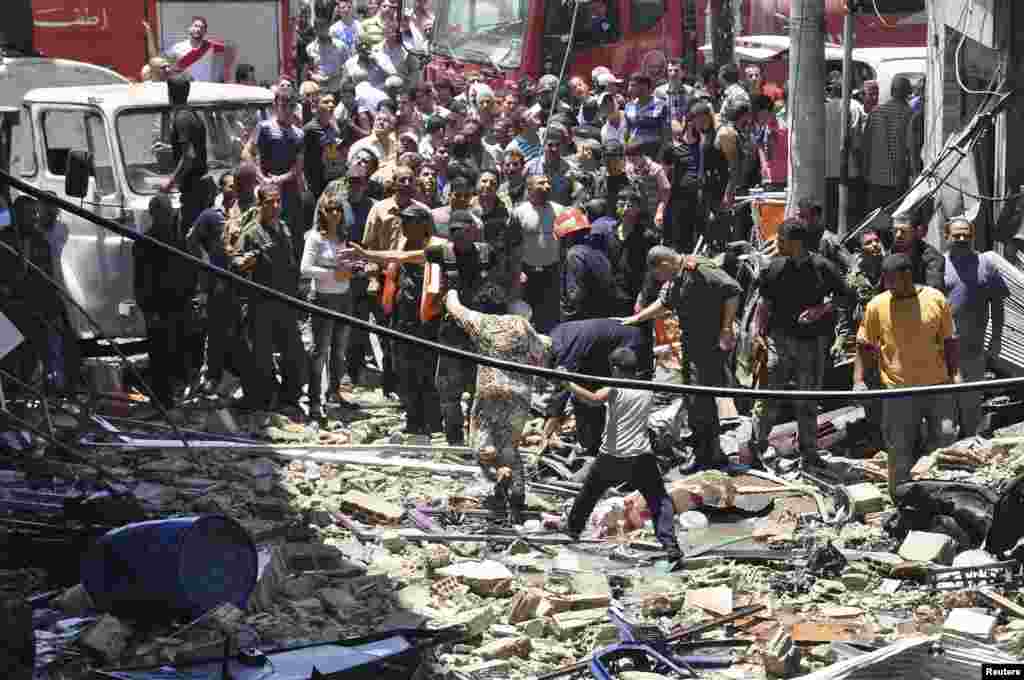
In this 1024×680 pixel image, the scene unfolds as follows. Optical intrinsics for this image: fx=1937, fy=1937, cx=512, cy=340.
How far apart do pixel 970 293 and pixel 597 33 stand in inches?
473

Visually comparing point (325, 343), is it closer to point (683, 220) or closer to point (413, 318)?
point (413, 318)

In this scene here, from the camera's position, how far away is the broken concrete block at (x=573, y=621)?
35.8 feet

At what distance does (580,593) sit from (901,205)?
6.98 metres

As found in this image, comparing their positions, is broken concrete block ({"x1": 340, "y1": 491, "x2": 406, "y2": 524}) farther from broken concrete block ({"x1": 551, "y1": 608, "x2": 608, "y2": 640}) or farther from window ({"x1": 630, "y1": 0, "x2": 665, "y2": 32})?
window ({"x1": 630, "y1": 0, "x2": 665, "y2": 32})

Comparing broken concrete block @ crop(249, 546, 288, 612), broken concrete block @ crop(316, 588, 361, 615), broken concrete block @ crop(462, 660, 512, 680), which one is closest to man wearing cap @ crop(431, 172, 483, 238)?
broken concrete block @ crop(249, 546, 288, 612)

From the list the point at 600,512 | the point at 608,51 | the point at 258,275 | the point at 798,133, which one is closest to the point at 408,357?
the point at 258,275

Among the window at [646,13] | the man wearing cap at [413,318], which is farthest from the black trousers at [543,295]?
the window at [646,13]

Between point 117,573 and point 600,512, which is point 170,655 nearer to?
point 117,573

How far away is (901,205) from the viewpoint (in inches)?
675

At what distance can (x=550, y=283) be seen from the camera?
16.3m

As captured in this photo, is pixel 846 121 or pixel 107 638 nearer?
pixel 107 638

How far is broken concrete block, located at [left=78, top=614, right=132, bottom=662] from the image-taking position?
32.9 feet

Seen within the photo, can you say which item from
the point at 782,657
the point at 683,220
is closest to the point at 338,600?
the point at 782,657

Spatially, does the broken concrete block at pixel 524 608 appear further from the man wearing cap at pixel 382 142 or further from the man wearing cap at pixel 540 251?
the man wearing cap at pixel 382 142
